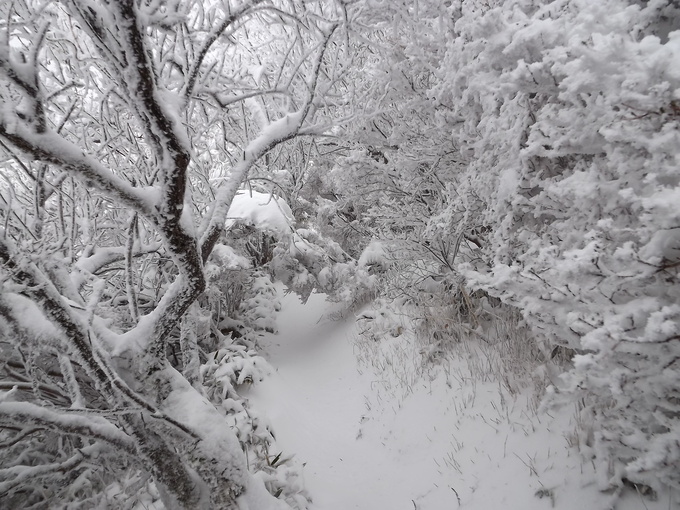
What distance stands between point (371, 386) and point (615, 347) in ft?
12.8

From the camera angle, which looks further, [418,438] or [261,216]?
[261,216]

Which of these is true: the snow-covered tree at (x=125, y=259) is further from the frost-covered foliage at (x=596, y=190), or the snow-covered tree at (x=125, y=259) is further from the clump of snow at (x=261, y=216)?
the clump of snow at (x=261, y=216)

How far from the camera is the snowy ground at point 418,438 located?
2609 mm

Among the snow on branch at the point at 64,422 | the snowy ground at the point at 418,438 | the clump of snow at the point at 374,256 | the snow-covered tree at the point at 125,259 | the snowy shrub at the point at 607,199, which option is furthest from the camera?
Answer: the clump of snow at the point at 374,256

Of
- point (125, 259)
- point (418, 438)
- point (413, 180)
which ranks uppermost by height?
point (125, 259)

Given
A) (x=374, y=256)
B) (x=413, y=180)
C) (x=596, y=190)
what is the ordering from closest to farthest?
1. (x=596, y=190)
2. (x=413, y=180)
3. (x=374, y=256)

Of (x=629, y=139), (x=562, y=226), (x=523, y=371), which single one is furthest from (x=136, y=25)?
(x=523, y=371)

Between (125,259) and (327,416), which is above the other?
(125,259)

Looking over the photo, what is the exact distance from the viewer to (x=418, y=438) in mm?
3742

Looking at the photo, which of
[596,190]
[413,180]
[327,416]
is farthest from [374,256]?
[596,190]

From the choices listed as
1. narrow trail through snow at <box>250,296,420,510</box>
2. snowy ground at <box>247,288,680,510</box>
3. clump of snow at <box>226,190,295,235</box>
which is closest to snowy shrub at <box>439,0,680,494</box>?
snowy ground at <box>247,288,680,510</box>

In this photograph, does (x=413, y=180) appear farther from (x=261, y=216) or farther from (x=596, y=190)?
(x=596, y=190)

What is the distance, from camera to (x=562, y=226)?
201 cm

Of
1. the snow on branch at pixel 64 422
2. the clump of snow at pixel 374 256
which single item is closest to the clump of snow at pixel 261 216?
the clump of snow at pixel 374 256
